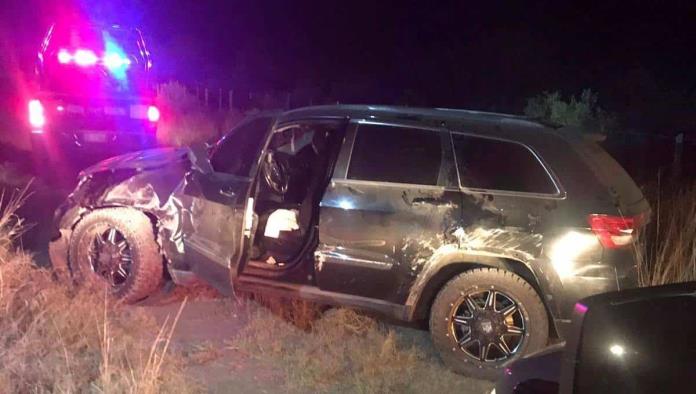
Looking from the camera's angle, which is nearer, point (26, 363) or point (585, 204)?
point (26, 363)

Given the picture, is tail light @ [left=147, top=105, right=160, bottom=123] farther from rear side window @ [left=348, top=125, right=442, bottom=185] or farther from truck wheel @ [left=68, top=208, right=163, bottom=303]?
rear side window @ [left=348, top=125, right=442, bottom=185]

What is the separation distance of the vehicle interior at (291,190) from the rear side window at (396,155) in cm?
20

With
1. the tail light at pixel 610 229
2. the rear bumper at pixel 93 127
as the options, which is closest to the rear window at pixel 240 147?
the tail light at pixel 610 229

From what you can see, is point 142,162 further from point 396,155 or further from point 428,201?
point 428,201

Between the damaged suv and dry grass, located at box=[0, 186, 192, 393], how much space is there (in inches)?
22.7

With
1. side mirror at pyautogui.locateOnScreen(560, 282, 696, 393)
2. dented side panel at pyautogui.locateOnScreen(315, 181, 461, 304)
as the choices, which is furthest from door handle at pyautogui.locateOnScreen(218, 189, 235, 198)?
side mirror at pyautogui.locateOnScreen(560, 282, 696, 393)

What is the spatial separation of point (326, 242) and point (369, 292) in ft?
1.50

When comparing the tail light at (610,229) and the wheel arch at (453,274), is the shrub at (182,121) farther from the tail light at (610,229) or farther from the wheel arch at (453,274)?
the tail light at (610,229)

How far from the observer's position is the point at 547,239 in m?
4.79

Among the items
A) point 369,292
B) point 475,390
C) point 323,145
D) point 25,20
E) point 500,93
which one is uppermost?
point 25,20

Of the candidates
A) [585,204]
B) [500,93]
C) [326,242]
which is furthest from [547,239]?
[500,93]

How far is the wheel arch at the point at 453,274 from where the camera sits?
16.1 ft

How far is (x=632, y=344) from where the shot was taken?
2.38 m

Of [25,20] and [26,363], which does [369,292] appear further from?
[25,20]
